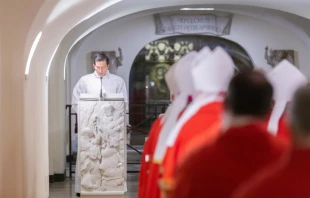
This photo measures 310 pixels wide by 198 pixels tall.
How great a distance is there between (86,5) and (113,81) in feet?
4.24

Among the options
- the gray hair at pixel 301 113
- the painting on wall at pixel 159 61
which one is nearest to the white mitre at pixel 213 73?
the gray hair at pixel 301 113

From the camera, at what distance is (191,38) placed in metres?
12.6

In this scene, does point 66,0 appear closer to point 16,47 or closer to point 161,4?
point 16,47

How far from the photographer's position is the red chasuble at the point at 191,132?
7.16 ft

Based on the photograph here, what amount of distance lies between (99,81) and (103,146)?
1171 millimetres

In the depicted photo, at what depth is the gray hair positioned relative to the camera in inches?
59.0

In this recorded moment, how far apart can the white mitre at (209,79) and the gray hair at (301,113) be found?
0.75m

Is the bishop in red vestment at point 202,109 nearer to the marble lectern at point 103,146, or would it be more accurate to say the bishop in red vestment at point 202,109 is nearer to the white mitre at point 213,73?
the white mitre at point 213,73

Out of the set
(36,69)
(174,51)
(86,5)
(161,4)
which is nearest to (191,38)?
(174,51)

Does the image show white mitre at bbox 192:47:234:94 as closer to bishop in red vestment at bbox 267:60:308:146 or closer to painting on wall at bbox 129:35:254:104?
bishop in red vestment at bbox 267:60:308:146

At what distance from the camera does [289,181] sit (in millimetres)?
1525

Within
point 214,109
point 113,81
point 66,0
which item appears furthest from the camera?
point 113,81

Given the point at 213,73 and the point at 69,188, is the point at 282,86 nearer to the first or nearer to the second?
the point at 213,73

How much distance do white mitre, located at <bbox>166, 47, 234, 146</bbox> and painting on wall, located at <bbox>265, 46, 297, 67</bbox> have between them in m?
9.48
